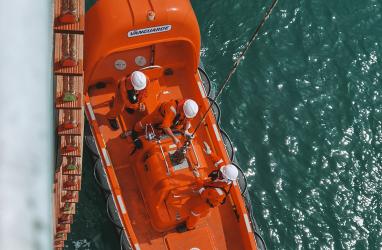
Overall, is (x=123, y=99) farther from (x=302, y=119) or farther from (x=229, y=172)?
(x=302, y=119)

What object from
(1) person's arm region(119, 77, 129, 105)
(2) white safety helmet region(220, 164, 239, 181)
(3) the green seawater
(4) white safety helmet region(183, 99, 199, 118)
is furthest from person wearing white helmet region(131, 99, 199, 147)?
(3) the green seawater

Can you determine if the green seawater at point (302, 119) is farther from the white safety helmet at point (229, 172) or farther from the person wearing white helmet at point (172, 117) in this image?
the white safety helmet at point (229, 172)

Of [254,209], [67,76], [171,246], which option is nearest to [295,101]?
[254,209]

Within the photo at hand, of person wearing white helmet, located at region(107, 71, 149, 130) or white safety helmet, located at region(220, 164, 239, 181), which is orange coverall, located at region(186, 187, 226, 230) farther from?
person wearing white helmet, located at region(107, 71, 149, 130)

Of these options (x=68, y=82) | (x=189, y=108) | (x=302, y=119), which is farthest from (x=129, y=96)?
(x=302, y=119)

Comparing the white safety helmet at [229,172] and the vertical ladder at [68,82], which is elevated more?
the vertical ladder at [68,82]

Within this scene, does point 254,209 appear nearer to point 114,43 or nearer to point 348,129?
point 348,129

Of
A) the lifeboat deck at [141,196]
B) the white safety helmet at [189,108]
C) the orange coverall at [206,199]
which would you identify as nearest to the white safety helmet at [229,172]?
the orange coverall at [206,199]
